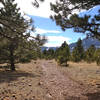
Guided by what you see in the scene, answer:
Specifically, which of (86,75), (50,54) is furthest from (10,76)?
(50,54)

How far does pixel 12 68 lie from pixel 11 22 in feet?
52.6

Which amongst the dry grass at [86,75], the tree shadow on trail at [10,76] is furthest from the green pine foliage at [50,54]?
the tree shadow on trail at [10,76]

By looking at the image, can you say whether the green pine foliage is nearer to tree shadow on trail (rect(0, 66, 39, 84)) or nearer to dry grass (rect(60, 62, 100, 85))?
dry grass (rect(60, 62, 100, 85))

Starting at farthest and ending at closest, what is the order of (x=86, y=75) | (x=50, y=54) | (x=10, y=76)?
(x=50, y=54) → (x=86, y=75) → (x=10, y=76)

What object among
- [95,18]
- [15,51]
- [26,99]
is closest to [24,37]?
[26,99]

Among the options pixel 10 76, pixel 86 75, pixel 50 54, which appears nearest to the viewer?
pixel 10 76

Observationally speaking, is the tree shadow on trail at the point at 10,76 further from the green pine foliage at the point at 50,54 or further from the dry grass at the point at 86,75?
the green pine foliage at the point at 50,54

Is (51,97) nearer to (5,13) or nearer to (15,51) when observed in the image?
(5,13)

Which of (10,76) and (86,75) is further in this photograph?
(86,75)

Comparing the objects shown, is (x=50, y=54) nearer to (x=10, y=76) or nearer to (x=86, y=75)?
(x=86, y=75)

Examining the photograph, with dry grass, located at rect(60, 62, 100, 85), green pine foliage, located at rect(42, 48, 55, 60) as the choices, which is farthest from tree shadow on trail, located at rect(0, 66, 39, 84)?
green pine foliage, located at rect(42, 48, 55, 60)

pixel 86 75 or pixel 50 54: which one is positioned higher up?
pixel 50 54

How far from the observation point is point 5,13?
3736 mm

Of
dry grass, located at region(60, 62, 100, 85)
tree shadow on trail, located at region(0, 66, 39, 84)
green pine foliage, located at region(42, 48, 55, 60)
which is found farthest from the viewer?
green pine foliage, located at region(42, 48, 55, 60)
